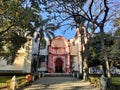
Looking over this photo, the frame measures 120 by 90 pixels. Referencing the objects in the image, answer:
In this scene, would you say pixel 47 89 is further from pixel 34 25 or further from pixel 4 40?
pixel 4 40

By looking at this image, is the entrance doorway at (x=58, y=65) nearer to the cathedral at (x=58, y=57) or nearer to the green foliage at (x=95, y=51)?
the cathedral at (x=58, y=57)

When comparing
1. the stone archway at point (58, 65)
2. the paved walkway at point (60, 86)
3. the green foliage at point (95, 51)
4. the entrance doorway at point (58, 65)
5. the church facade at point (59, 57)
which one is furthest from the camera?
the entrance doorway at point (58, 65)

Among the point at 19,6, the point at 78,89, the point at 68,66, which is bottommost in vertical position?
the point at 78,89

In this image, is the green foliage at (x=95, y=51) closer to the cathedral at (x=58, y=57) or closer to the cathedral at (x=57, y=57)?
the cathedral at (x=57, y=57)

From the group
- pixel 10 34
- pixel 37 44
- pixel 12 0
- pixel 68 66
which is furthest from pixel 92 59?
pixel 12 0

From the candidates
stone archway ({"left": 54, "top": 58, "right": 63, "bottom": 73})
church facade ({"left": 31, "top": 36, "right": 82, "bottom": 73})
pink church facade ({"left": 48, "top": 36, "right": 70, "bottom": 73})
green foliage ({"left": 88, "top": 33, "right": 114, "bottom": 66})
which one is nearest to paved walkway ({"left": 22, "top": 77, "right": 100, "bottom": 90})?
green foliage ({"left": 88, "top": 33, "right": 114, "bottom": 66})

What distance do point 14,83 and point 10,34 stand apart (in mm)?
9404

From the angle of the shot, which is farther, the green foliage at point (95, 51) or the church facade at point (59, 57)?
the church facade at point (59, 57)

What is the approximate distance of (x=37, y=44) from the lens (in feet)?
168

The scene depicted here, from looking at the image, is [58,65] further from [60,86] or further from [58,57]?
[60,86]

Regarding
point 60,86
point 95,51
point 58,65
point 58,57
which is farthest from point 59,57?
point 60,86

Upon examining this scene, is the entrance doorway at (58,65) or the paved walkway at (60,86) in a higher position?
the entrance doorway at (58,65)

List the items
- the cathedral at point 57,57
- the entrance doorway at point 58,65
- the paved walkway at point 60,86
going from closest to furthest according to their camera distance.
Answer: the paved walkway at point 60,86, the cathedral at point 57,57, the entrance doorway at point 58,65

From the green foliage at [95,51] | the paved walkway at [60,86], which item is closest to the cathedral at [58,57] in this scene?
the green foliage at [95,51]
